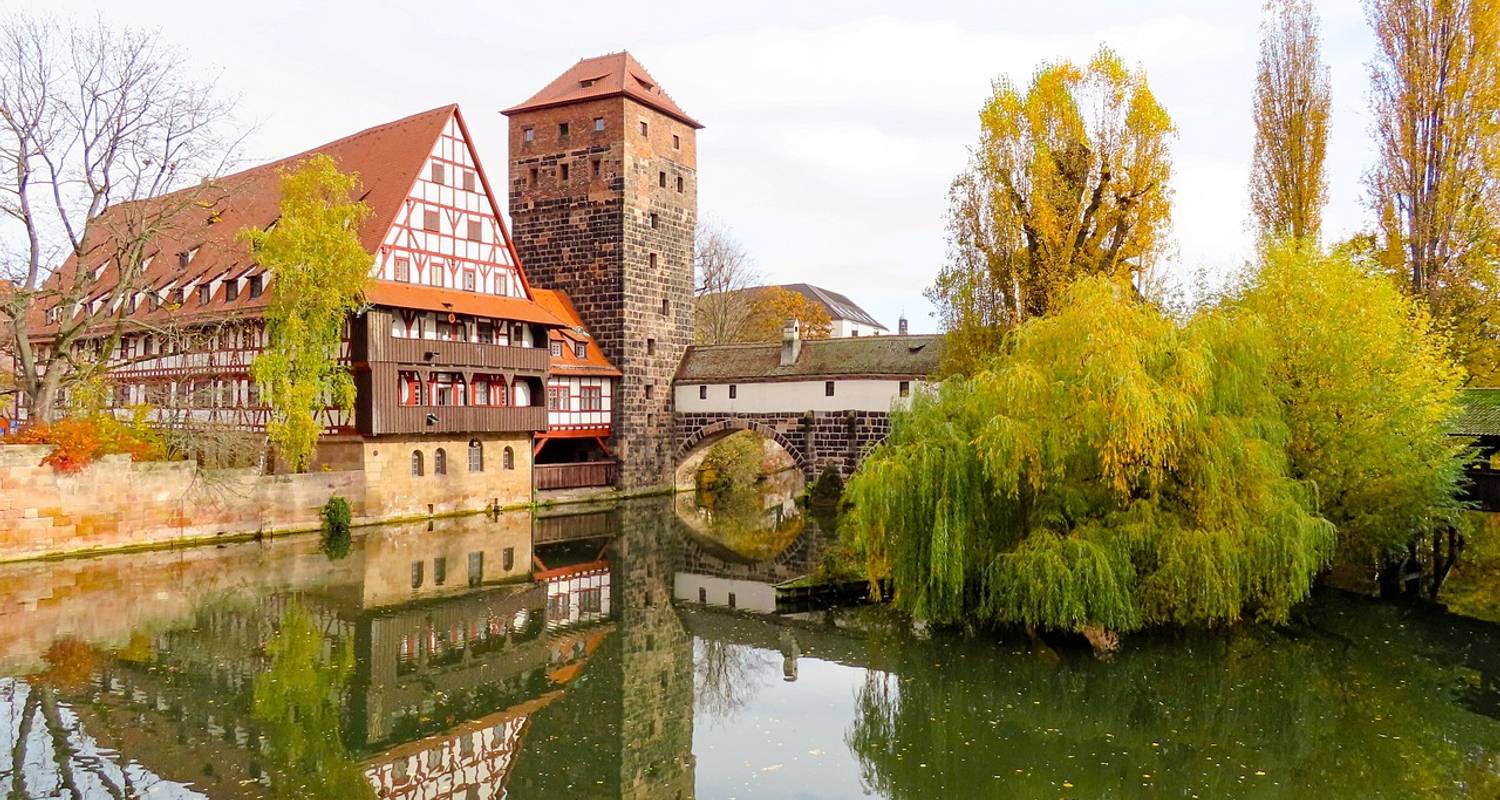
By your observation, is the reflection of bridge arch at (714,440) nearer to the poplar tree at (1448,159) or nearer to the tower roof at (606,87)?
the tower roof at (606,87)

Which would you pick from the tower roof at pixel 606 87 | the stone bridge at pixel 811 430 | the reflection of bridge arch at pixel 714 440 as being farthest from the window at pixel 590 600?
the tower roof at pixel 606 87

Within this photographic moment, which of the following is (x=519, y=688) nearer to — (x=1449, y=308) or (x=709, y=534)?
(x=709, y=534)

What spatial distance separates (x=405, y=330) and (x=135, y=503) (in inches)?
293

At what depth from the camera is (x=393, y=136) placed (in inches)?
1106

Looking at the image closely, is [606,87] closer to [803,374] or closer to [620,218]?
[620,218]

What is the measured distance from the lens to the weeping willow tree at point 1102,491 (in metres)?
12.2

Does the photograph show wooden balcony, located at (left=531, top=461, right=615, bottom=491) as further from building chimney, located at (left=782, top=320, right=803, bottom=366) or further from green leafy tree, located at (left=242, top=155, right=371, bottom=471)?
green leafy tree, located at (left=242, top=155, right=371, bottom=471)

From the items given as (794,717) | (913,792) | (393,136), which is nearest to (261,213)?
(393,136)

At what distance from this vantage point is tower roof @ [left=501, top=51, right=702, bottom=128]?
32.2 meters

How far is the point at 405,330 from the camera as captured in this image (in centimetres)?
2533

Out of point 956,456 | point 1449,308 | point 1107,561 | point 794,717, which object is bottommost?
point 794,717

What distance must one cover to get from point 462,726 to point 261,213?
73.6 ft

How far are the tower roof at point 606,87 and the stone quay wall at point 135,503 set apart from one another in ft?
50.1

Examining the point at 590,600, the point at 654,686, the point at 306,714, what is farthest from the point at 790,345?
the point at 306,714
